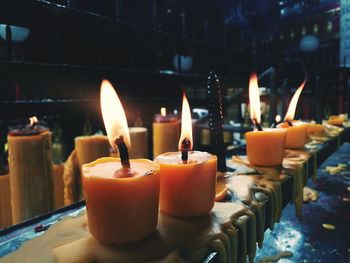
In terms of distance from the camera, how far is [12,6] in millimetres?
1230

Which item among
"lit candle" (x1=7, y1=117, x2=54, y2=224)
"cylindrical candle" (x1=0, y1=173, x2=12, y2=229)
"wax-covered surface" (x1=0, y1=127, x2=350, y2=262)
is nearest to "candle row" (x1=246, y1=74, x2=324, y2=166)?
"wax-covered surface" (x1=0, y1=127, x2=350, y2=262)

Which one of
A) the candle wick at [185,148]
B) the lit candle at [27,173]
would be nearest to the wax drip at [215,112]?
the candle wick at [185,148]

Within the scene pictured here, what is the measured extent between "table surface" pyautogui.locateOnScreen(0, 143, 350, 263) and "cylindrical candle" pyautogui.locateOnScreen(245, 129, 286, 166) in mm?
528

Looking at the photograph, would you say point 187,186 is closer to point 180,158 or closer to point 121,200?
point 180,158

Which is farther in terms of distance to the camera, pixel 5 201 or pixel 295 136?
pixel 295 136

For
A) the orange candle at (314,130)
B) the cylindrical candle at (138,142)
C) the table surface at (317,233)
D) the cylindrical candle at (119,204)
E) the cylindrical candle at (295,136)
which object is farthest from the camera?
the orange candle at (314,130)

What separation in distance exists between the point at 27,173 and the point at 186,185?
851 mm

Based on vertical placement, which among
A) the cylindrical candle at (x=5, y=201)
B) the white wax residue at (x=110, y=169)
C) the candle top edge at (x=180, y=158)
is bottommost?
the cylindrical candle at (x=5, y=201)

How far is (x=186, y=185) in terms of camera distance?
87cm

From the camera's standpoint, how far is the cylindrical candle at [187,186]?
0.87 m

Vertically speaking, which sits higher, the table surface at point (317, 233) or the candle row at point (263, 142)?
the candle row at point (263, 142)

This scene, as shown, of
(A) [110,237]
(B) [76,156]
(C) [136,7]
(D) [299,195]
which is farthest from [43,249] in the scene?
(C) [136,7]

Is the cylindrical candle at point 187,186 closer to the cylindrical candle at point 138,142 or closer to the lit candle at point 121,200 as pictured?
the lit candle at point 121,200

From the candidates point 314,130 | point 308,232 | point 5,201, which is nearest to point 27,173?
point 5,201
